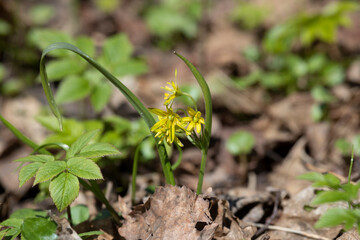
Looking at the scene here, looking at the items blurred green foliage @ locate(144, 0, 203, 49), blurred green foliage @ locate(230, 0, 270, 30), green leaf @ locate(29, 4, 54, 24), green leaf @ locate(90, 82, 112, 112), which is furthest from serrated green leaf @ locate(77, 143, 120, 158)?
green leaf @ locate(29, 4, 54, 24)

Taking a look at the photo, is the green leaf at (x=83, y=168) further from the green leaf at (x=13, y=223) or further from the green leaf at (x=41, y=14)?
the green leaf at (x=41, y=14)

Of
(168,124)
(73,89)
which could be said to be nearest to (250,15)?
(73,89)

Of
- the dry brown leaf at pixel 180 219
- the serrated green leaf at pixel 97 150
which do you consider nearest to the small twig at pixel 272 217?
the dry brown leaf at pixel 180 219

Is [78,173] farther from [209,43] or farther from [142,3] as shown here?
[142,3]

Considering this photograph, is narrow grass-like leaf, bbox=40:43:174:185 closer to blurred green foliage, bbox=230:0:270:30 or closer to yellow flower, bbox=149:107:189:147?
yellow flower, bbox=149:107:189:147

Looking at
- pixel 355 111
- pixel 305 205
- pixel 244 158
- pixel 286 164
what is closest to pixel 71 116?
pixel 244 158

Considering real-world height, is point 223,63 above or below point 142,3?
below
